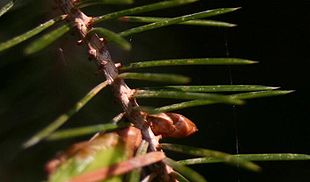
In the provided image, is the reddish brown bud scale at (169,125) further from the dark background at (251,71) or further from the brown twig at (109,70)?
the dark background at (251,71)

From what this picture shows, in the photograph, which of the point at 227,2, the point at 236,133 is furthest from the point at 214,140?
the point at 227,2

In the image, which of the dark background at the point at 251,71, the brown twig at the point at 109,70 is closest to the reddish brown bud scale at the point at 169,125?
the brown twig at the point at 109,70

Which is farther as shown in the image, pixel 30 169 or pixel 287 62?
pixel 287 62

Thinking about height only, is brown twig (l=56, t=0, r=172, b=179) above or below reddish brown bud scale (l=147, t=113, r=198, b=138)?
→ above

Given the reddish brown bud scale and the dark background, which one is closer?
the reddish brown bud scale

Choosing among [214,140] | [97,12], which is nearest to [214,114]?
[214,140]

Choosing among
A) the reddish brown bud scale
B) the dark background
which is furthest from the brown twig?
the dark background

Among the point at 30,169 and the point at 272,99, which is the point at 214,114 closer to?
the point at 272,99

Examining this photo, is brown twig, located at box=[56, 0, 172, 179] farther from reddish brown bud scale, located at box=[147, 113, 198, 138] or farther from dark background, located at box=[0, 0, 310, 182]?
dark background, located at box=[0, 0, 310, 182]

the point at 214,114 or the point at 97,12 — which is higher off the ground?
the point at 97,12
